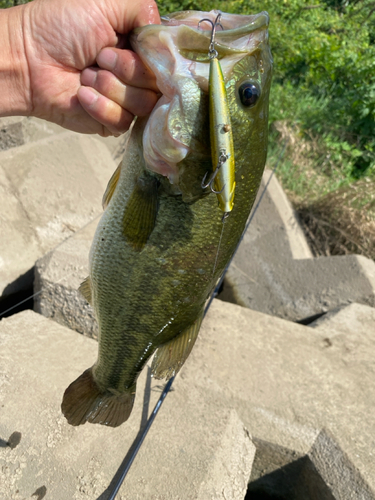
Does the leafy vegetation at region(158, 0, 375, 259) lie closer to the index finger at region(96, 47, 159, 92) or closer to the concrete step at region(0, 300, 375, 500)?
the concrete step at region(0, 300, 375, 500)

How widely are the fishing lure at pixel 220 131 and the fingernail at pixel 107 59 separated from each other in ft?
1.31

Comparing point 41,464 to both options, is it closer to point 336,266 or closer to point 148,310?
point 148,310

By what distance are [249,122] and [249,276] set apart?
11.0ft

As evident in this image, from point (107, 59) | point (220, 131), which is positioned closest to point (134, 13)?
point (107, 59)

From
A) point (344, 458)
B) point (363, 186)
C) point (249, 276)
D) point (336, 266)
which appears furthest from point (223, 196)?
point (363, 186)

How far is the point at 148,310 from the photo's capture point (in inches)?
53.8

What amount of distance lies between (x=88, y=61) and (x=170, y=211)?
28.6 inches

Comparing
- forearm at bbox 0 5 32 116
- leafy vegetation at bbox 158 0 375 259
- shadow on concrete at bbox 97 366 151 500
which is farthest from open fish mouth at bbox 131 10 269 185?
leafy vegetation at bbox 158 0 375 259

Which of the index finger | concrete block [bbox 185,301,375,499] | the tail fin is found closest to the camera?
the index finger

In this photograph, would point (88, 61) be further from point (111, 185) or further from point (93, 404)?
point (93, 404)

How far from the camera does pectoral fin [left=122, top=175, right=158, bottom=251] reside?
1.26 m

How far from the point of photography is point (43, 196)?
10.7ft

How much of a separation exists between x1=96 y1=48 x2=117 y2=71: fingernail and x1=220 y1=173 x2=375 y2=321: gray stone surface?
10.2 ft

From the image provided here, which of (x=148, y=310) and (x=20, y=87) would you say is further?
(x=20, y=87)
